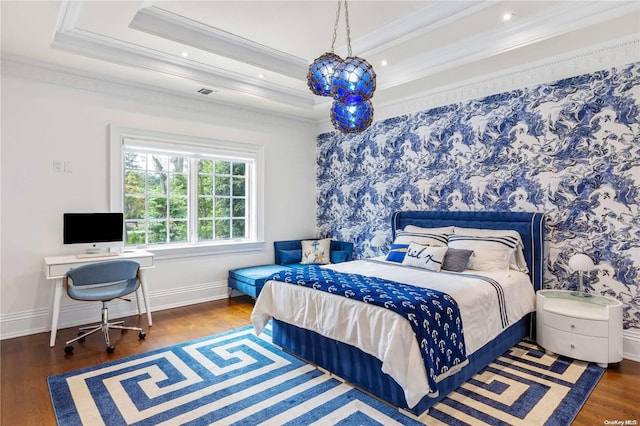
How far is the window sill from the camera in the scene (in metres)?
4.29

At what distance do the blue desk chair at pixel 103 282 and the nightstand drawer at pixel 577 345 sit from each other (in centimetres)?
365

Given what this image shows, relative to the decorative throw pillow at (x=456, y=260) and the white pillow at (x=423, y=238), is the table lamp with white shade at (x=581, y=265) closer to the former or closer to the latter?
the decorative throw pillow at (x=456, y=260)

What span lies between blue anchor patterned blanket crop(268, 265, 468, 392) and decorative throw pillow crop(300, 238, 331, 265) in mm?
2335

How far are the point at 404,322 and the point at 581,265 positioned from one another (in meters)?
1.92

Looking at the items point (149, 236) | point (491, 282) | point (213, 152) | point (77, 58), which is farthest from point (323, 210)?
point (77, 58)

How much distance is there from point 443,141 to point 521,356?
241 cm

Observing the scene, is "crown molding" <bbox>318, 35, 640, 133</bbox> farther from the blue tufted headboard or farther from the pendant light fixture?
the pendant light fixture

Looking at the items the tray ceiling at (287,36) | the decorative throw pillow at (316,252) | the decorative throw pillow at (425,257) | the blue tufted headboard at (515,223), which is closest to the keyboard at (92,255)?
the tray ceiling at (287,36)

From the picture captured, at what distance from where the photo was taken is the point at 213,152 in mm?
4742

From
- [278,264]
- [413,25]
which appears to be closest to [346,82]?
[413,25]

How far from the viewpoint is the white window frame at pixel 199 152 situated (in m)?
3.96

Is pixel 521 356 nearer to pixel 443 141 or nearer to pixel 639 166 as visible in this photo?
pixel 639 166

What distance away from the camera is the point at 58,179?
3645mm

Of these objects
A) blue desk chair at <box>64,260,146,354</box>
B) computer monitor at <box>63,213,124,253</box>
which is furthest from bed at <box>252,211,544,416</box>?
computer monitor at <box>63,213,124,253</box>
